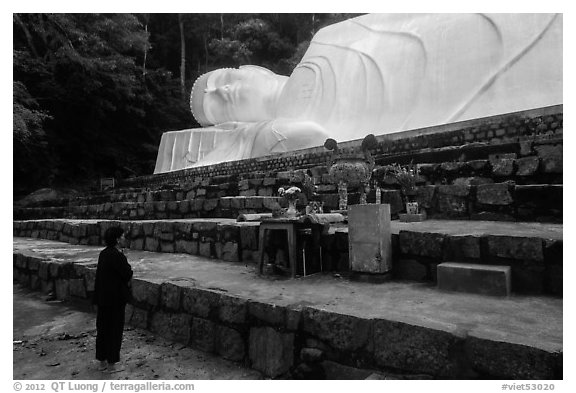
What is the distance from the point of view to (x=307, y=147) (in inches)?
299

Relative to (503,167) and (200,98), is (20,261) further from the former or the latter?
(200,98)

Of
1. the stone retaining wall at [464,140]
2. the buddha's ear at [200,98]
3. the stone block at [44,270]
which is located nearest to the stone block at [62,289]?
the stone block at [44,270]

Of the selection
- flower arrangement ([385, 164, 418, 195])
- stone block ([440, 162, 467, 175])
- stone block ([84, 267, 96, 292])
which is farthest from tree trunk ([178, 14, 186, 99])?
flower arrangement ([385, 164, 418, 195])

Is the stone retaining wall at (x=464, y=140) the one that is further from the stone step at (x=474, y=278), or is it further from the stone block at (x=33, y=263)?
the stone block at (x=33, y=263)

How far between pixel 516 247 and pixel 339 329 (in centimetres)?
119

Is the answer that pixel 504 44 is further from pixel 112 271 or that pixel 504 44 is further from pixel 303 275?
pixel 112 271

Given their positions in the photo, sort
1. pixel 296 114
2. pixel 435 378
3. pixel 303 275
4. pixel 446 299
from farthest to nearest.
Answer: pixel 296 114, pixel 303 275, pixel 446 299, pixel 435 378

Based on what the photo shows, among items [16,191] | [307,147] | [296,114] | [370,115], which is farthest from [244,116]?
[16,191]

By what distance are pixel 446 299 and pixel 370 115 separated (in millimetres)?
5347

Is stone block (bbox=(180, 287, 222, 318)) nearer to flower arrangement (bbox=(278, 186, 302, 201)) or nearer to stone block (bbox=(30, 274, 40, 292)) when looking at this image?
flower arrangement (bbox=(278, 186, 302, 201))

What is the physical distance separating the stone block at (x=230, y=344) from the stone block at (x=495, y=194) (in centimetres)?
262

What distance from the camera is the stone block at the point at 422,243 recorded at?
2.72m

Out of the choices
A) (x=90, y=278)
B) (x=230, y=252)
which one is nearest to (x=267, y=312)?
(x=230, y=252)

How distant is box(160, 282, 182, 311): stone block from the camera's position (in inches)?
115
